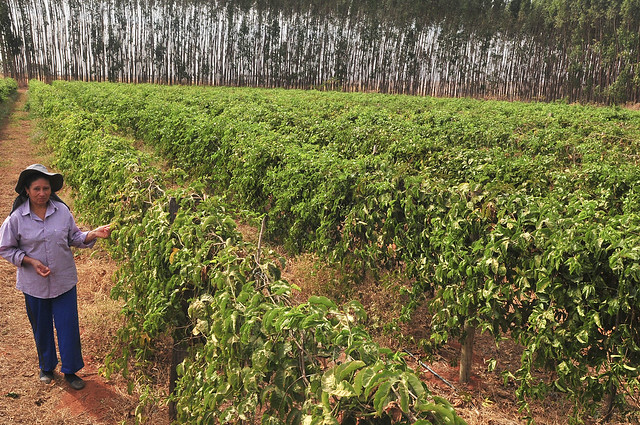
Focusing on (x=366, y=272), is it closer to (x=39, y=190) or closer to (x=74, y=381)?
(x=74, y=381)

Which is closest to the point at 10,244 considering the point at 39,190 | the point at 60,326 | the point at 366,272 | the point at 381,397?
the point at 39,190

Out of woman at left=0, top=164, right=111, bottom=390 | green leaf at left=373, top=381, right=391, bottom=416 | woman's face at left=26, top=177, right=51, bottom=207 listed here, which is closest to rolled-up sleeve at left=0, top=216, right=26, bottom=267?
woman at left=0, top=164, right=111, bottom=390

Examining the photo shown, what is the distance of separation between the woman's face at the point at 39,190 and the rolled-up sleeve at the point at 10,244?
260mm

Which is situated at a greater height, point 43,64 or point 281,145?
point 43,64

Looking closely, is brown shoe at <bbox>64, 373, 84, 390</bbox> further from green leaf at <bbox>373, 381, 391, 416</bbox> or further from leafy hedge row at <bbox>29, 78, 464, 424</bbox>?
green leaf at <bbox>373, 381, 391, 416</bbox>

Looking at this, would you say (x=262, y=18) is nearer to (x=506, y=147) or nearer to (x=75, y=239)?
(x=506, y=147)

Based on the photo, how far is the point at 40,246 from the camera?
3998 mm

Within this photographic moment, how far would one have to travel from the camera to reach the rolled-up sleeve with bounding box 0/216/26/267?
389cm

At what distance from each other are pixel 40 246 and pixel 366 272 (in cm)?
354

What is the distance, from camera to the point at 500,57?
48.3 meters

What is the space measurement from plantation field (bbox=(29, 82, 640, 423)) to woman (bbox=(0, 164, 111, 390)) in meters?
0.44

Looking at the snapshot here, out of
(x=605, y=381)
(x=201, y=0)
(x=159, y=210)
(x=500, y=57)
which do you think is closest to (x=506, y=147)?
(x=605, y=381)

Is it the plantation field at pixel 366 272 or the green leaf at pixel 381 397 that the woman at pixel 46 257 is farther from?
the green leaf at pixel 381 397

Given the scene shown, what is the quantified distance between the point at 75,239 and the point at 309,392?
304 cm
